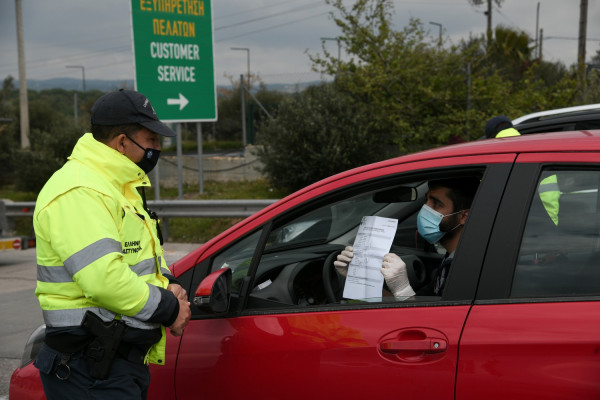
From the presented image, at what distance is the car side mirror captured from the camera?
2447 millimetres

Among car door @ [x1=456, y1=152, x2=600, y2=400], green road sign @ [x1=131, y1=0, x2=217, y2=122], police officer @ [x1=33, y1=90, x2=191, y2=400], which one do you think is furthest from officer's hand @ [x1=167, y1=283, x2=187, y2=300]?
green road sign @ [x1=131, y1=0, x2=217, y2=122]

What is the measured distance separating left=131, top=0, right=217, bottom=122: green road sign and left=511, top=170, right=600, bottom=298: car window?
30.0ft

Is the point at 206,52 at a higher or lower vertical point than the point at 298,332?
higher

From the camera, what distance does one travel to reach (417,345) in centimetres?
208

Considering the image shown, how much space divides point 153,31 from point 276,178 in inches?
182

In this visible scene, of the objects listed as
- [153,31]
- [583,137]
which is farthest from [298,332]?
[153,31]

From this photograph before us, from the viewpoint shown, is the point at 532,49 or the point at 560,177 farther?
the point at 532,49

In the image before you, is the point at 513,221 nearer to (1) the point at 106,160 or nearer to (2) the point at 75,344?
(1) the point at 106,160

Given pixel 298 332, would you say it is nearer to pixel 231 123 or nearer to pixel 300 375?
pixel 300 375

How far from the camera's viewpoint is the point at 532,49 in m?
28.5

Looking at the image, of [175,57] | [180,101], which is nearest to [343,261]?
[180,101]

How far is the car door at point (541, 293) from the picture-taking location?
1895mm

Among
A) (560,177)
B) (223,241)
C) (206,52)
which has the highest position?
(206,52)

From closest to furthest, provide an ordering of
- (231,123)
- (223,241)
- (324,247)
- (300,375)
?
(300,375) → (223,241) → (324,247) → (231,123)
